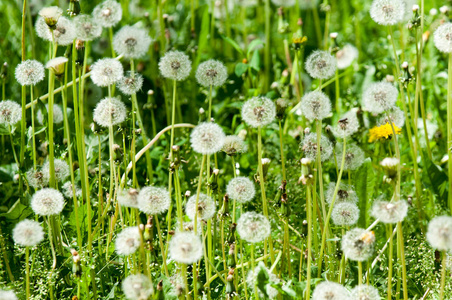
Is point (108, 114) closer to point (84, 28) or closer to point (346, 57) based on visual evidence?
point (84, 28)

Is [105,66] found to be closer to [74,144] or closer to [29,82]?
[29,82]

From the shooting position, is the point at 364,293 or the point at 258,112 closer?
the point at 364,293

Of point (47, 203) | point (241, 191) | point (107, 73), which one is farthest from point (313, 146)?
point (47, 203)

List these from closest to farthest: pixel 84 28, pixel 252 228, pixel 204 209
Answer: pixel 252 228 < pixel 204 209 < pixel 84 28

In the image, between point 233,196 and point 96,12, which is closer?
point 233,196

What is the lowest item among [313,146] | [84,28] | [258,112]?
[313,146]

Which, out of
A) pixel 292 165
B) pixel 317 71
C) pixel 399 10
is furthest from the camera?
pixel 292 165

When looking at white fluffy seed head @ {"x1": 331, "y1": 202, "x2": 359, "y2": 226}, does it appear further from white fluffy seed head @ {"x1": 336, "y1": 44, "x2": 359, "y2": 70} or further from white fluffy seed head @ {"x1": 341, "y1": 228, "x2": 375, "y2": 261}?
white fluffy seed head @ {"x1": 336, "y1": 44, "x2": 359, "y2": 70}

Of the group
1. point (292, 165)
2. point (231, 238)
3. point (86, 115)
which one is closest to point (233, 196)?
point (231, 238)
